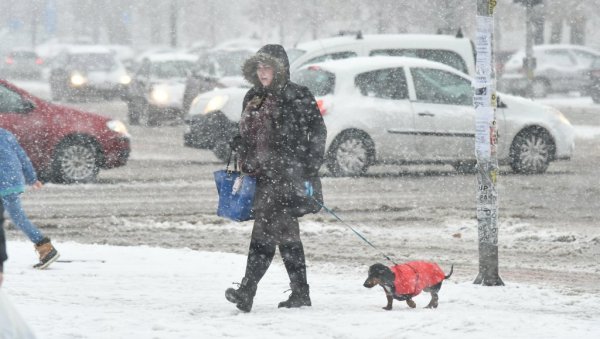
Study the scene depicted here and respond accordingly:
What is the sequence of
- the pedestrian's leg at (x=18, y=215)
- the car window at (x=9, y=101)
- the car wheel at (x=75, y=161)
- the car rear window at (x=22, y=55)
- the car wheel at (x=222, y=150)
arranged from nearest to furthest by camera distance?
1. the pedestrian's leg at (x=18, y=215)
2. the car window at (x=9, y=101)
3. the car wheel at (x=75, y=161)
4. the car wheel at (x=222, y=150)
5. the car rear window at (x=22, y=55)

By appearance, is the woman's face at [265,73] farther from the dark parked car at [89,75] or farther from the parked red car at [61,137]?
the dark parked car at [89,75]

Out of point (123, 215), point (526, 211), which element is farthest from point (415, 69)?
point (123, 215)

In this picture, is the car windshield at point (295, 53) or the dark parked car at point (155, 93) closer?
the car windshield at point (295, 53)

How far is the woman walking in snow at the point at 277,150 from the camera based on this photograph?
25.7 feet

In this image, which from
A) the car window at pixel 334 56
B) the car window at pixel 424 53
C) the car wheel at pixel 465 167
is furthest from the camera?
the car window at pixel 334 56

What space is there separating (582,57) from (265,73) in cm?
3524

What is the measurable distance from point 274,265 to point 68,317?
318 centimetres

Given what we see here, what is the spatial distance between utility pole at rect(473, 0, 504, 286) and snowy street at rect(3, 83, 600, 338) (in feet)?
0.78

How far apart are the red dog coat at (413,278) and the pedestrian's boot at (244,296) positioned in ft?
2.85

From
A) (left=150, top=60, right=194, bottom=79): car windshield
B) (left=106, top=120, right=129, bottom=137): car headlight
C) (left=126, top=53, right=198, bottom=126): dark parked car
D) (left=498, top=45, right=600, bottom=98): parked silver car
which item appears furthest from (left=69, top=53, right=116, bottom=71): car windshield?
(left=106, top=120, right=129, bottom=137): car headlight

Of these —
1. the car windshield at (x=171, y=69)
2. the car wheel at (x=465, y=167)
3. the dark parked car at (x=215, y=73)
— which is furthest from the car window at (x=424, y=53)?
the car windshield at (x=171, y=69)

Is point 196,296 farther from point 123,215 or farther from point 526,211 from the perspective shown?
point 526,211

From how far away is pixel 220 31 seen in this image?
8981 cm

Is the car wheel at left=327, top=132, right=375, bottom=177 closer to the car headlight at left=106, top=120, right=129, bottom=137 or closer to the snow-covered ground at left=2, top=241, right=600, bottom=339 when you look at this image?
the car headlight at left=106, top=120, right=129, bottom=137
